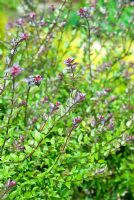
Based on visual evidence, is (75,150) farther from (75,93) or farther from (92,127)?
(75,93)

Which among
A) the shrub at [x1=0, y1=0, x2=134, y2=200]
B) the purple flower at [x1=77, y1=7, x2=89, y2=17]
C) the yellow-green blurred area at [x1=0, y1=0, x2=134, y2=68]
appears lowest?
the shrub at [x1=0, y1=0, x2=134, y2=200]

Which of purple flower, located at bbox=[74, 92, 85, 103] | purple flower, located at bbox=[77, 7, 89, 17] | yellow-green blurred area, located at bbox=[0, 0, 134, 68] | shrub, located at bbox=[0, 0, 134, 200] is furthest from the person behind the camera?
yellow-green blurred area, located at bbox=[0, 0, 134, 68]

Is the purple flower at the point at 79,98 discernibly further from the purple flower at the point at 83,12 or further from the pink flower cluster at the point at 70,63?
the purple flower at the point at 83,12

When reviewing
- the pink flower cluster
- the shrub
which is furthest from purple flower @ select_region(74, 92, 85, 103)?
the pink flower cluster

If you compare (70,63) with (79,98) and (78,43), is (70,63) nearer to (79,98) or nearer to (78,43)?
(79,98)

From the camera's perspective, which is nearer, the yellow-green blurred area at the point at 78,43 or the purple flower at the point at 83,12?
the purple flower at the point at 83,12

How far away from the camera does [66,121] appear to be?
10.7 feet

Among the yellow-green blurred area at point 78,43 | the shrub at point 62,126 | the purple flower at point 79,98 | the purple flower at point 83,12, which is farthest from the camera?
the yellow-green blurred area at point 78,43

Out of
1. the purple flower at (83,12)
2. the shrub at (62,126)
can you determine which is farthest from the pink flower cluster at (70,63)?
the purple flower at (83,12)

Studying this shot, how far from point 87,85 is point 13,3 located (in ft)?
14.0

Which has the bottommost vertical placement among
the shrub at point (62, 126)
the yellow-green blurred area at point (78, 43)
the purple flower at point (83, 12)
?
the shrub at point (62, 126)

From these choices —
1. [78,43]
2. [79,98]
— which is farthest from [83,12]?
[78,43]

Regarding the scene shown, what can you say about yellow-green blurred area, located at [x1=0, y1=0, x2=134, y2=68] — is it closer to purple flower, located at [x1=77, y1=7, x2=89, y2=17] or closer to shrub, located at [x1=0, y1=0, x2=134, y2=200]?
shrub, located at [x1=0, y1=0, x2=134, y2=200]

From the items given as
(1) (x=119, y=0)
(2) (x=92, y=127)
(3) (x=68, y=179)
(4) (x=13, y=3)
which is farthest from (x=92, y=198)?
(4) (x=13, y=3)
